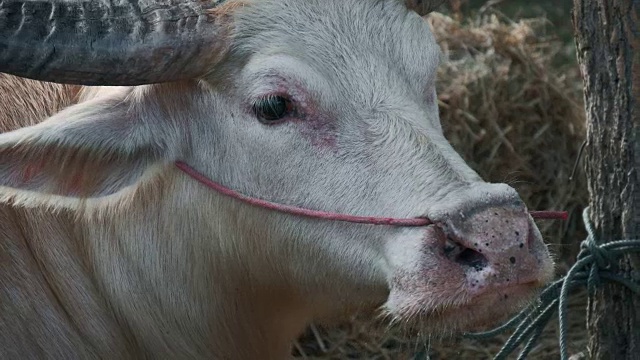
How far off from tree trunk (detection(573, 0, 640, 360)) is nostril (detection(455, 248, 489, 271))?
1.41 m

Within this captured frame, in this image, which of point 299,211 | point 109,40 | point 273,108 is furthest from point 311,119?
point 109,40

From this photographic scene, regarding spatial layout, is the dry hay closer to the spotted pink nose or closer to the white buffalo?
the white buffalo

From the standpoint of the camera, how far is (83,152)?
4.53m

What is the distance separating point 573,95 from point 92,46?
5.16m

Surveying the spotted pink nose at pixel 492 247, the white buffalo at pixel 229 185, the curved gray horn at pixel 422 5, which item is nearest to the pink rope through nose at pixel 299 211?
the white buffalo at pixel 229 185

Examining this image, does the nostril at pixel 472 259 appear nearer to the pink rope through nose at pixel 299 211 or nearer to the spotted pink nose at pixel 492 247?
the spotted pink nose at pixel 492 247

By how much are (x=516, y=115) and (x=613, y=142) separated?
10.4ft

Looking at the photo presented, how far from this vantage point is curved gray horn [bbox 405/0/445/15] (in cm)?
497

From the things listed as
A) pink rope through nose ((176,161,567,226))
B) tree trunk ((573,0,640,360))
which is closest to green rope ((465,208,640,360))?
tree trunk ((573,0,640,360))

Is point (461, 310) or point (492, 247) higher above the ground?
point (492, 247)

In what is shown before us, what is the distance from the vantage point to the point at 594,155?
532cm

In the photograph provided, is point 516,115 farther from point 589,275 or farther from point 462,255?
point 462,255

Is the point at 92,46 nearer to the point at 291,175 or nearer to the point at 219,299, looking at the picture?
the point at 291,175

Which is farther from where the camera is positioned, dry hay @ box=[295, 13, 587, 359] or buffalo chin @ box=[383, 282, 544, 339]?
dry hay @ box=[295, 13, 587, 359]
